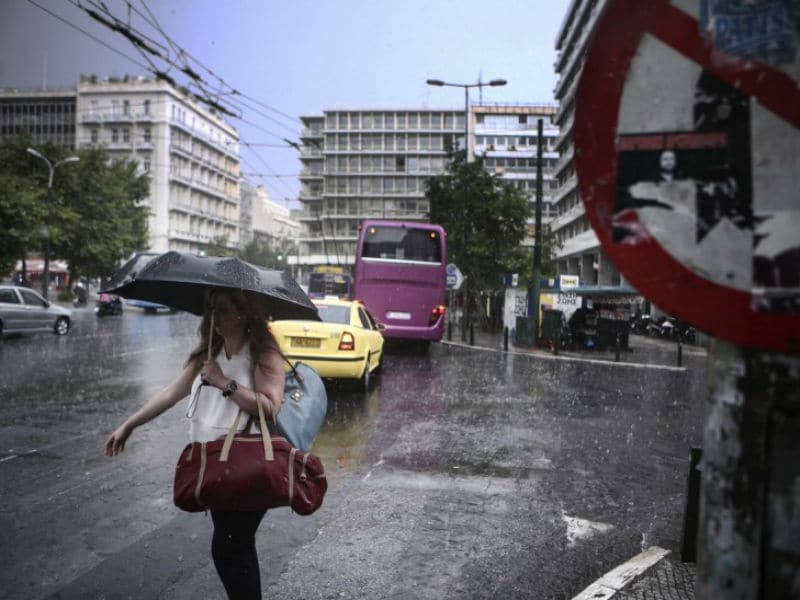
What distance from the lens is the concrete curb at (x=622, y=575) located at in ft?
11.5

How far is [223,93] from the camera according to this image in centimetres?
1338

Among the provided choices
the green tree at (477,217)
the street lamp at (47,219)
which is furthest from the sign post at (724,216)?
the street lamp at (47,219)

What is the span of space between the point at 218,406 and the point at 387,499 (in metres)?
2.83

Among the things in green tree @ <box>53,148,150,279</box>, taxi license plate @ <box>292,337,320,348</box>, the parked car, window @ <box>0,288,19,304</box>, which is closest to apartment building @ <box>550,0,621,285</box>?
green tree @ <box>53,148,150,279</box>

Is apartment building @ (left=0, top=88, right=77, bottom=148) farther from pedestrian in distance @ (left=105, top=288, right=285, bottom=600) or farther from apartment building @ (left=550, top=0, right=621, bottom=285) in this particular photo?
pedestrian in distance @ (left=105, top=288, right=285, bottom=600)

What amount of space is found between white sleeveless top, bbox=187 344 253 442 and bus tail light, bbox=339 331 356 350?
25.5 feet

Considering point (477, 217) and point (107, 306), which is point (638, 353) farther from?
point (107, 306)

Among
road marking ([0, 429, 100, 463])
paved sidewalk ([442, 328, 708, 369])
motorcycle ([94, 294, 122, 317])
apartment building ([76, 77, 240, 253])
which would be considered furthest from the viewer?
apartment building ([76, 77, 240, 253])

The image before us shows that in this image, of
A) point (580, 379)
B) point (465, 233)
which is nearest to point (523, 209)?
point (465, 233)

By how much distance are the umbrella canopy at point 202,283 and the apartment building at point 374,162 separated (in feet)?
→ 301

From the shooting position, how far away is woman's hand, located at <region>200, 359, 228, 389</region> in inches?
102

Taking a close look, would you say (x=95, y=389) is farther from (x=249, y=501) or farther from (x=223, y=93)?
(x=249, y=501)

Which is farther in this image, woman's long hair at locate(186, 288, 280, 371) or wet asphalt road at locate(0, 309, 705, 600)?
wet asphalt road at locate(0, 309, 705, 600)

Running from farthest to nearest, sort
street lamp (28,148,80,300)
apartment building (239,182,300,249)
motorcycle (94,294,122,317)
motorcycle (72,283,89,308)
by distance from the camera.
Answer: apartment building (239,182,300,249) < motorcycle (72,283,89,308) < motorcycle (94,294,122,317) < street lamp (28,148,80,300)
